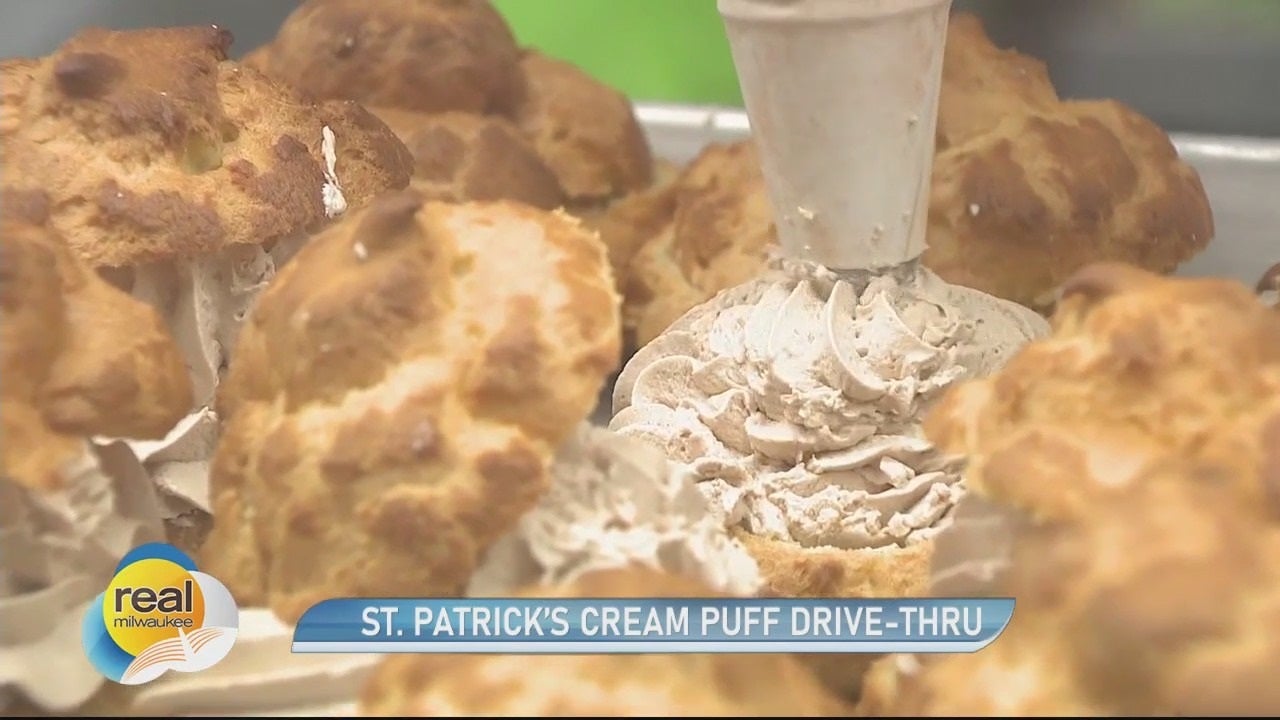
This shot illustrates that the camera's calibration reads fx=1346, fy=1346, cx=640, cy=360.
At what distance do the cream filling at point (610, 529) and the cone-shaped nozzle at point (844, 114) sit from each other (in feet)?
1.03

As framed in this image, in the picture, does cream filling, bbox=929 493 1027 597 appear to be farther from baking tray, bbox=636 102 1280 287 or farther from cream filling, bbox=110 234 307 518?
cream filling, bbox=110 234 307 518

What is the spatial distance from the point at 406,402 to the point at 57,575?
0.27 metres

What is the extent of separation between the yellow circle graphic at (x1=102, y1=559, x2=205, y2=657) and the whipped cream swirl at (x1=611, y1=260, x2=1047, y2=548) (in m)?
0.38

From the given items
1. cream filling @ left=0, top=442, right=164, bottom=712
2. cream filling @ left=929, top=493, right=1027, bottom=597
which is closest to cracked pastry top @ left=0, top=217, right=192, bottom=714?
cream filling @ left=0, top=442, right=164, bottom=712

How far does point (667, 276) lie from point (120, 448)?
0.60m

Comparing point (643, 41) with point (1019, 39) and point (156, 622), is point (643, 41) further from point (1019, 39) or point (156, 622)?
point (156, 622)

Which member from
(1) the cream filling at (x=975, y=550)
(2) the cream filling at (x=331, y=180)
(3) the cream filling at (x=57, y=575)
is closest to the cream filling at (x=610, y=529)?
(1) the cream filling at (x=975, y=550)

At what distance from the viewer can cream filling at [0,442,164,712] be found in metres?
0.89

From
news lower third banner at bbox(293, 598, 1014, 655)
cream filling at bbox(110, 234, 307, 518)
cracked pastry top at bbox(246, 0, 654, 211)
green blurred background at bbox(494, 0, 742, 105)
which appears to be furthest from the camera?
cracked pastry top at bbox(246, 0, 654, 211)

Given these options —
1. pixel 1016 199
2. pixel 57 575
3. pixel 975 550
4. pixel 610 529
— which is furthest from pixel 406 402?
pixel 1016 199

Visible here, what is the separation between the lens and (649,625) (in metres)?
0.83

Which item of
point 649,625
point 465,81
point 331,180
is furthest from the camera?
point 465,81

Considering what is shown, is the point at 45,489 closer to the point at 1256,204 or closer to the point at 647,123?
the point at 647,123

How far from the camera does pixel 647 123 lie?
1.49 metres
